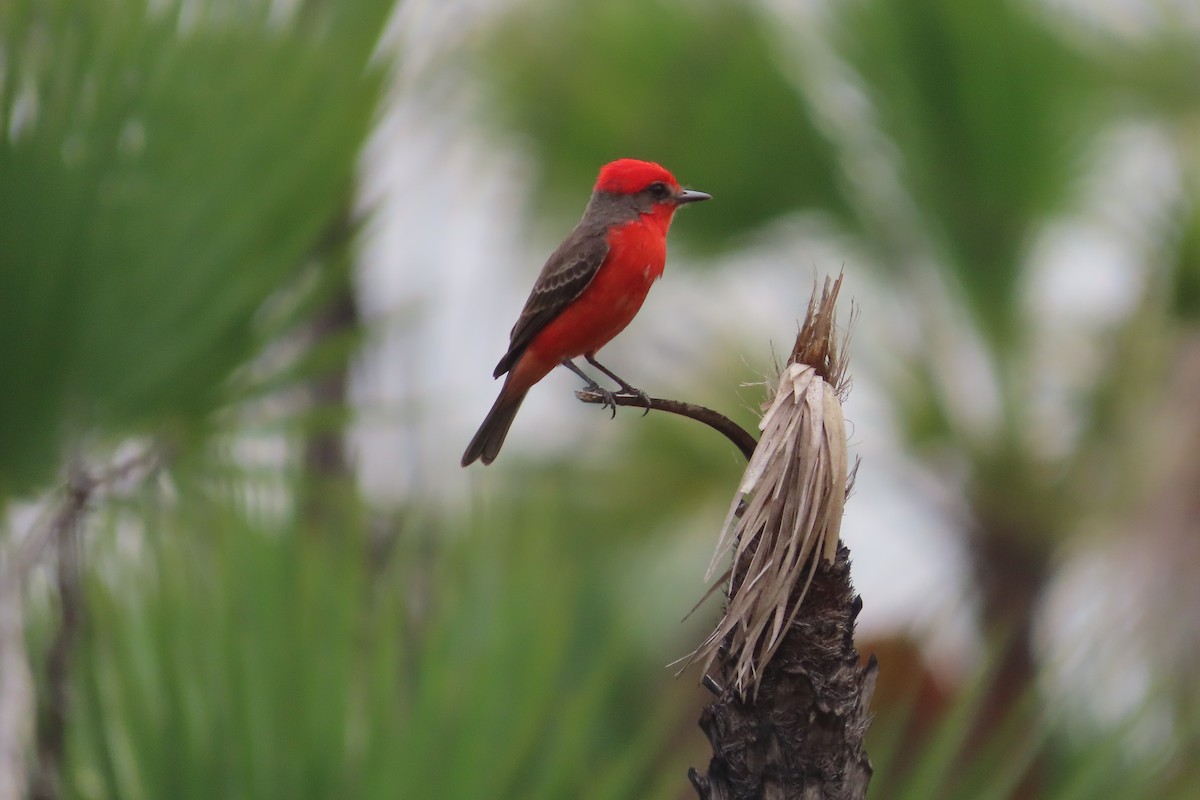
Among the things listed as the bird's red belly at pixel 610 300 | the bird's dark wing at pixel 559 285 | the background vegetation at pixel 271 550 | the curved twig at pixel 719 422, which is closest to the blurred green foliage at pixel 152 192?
the background vegetation at pixel 271 550

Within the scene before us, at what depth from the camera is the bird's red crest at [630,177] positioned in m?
4.49

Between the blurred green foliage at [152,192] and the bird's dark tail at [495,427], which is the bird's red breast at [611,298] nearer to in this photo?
the bird's dark tail at [495,427]

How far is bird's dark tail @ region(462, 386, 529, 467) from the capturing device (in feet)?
14.3

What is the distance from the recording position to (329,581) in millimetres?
3924

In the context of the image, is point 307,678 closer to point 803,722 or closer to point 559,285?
point 559,285

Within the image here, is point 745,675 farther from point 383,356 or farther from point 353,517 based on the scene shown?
point 383,356

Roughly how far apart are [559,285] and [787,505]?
2.31 metres

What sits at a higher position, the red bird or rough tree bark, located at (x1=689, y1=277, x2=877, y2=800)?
the red bird

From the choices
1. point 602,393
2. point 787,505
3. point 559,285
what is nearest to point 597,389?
point 602,393

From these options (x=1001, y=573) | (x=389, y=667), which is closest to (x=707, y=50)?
(x=1001, y=573)

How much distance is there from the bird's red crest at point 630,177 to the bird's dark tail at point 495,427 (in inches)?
27.0

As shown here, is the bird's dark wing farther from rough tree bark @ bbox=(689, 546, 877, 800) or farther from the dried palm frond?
rough tree bark @ bbox=(689, 546, 877, 800)

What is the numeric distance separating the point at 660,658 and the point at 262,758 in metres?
3.78

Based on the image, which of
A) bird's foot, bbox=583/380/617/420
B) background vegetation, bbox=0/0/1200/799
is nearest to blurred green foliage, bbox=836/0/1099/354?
background vegetation, bbox=0/0/1200/799
